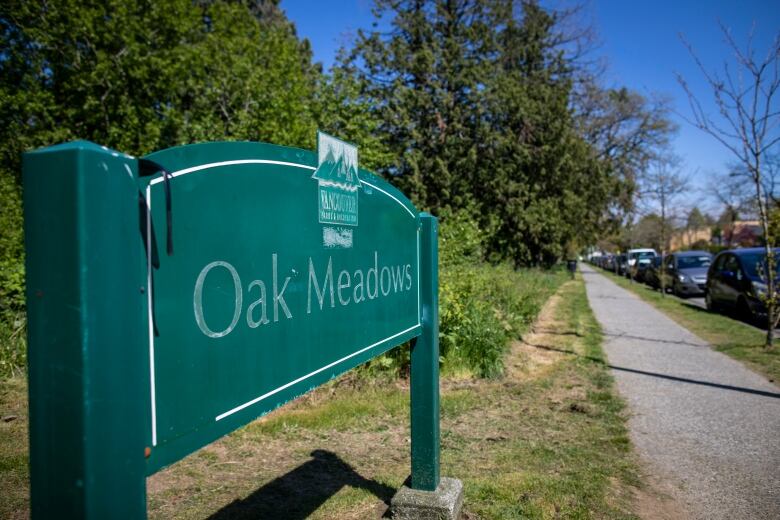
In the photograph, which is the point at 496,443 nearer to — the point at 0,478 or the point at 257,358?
the point at 257,358

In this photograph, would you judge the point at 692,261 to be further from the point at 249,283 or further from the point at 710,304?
the point at 249,283

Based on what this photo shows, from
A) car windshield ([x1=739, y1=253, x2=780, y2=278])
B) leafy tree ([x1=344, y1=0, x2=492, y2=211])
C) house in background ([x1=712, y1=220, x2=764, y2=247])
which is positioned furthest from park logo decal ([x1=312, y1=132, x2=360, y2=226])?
house in background ([x1=712, y1=220, x2=764, y2=247])

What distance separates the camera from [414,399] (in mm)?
3270

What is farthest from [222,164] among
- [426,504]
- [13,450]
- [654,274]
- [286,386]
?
[654,274]

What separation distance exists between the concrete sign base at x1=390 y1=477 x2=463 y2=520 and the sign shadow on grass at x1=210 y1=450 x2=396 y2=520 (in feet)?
0.81

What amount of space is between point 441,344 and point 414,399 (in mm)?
3305

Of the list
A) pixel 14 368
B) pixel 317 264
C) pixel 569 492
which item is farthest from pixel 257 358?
pixel 14 368

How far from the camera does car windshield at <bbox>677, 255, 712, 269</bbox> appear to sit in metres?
20.9

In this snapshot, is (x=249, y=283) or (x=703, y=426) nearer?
(x=249, y=283)

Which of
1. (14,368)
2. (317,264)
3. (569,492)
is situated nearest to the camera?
(317,264)

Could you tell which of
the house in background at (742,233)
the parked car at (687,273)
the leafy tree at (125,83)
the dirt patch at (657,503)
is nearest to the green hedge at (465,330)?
the dirt patch at (657,503)

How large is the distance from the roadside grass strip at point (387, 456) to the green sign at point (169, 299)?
1.54m

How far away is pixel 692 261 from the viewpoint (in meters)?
21.2

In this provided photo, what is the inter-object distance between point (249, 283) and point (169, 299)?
34 centimetres
